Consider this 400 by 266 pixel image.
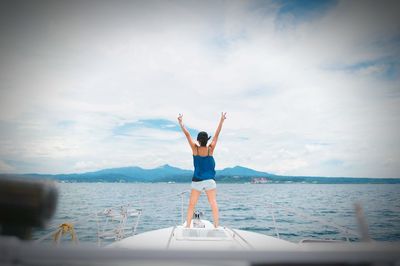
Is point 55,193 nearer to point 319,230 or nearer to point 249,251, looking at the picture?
point 249,251

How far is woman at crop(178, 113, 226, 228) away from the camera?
4.86 metres

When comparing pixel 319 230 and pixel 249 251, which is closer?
pixel 249 251

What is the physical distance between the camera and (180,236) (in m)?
4.13

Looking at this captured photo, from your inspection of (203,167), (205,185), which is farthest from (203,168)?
(205,185)

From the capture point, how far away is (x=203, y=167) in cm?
491

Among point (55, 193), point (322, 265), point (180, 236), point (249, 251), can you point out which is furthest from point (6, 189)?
point (180, 236)

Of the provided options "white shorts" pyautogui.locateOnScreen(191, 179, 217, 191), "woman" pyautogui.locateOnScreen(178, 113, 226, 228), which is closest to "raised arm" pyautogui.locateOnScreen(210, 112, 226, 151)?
"woman" pyautogui.locateOnScreen(178, 113, 226, 228)

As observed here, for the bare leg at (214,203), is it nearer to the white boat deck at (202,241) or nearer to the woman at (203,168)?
the woman at (203,168)

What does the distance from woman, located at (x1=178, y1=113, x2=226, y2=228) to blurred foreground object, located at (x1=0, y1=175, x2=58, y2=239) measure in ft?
11.7

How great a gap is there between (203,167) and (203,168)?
0.02 m

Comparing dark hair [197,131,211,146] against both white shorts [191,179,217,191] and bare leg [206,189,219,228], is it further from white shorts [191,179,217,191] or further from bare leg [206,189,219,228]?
bare leg [206,189,219,228]

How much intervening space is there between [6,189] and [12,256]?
1.05 feet

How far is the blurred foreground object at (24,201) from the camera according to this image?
4.21 ft

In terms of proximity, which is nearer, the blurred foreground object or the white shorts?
the blurred foreground object
